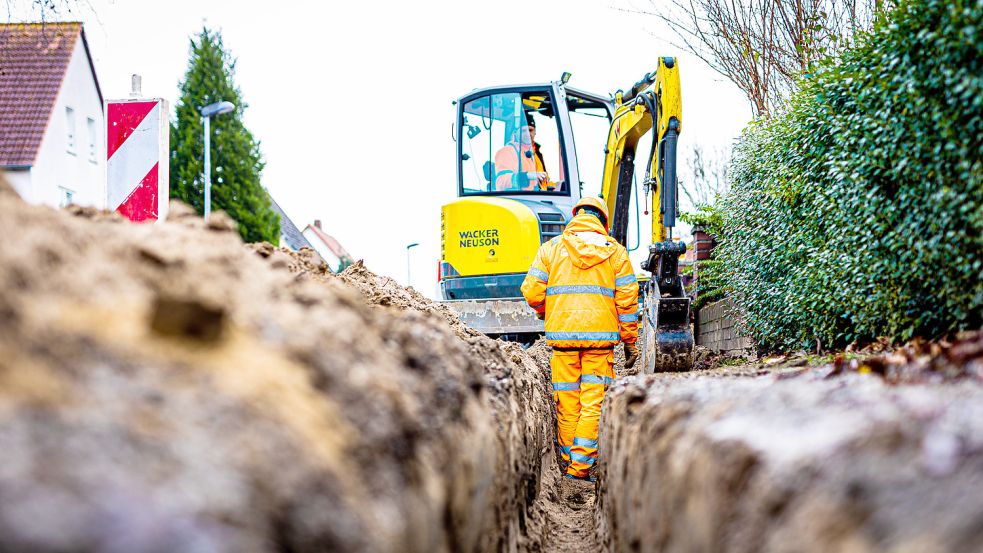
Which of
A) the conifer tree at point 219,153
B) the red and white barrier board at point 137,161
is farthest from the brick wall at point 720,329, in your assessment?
the conifer tree at point 219,153

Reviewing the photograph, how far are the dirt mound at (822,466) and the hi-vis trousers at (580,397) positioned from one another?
3723 mm

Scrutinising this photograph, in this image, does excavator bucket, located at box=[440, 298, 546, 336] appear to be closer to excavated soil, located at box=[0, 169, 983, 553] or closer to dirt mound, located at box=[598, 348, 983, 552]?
dirt mound, located at box=[598, 348, 983, 552]

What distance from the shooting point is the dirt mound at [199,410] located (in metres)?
1.27

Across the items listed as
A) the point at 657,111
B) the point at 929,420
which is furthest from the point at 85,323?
the point at 657,111

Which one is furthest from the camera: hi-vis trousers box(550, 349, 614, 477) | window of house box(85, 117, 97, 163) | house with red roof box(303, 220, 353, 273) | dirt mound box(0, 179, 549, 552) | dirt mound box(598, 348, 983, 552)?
house with red roof box(303, 220, 353, 273)

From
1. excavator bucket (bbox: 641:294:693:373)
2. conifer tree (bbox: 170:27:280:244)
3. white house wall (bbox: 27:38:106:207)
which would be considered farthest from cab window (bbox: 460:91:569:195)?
conifer tree (bbox: 170:27:280:244)

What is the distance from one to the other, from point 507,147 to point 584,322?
4961 millimetres

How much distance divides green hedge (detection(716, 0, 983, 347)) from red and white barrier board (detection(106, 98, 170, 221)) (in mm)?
3886

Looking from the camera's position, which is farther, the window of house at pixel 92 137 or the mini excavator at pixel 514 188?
the window of house at pixel 92 137

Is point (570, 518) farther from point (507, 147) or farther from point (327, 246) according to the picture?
point (327, 246)

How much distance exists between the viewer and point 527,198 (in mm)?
11445

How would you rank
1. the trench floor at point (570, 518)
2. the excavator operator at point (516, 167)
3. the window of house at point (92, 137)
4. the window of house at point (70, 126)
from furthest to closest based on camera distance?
the window of house at point (70, 126)
the window of house at point (92, 137)
the excavator operator at point (516, 167)
the trench floor at point (570, 518)

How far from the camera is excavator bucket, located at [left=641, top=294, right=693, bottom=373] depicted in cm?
848

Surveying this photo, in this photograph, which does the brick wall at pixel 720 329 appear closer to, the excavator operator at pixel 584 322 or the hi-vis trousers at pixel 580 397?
the excavator operator at pixel 584 322
